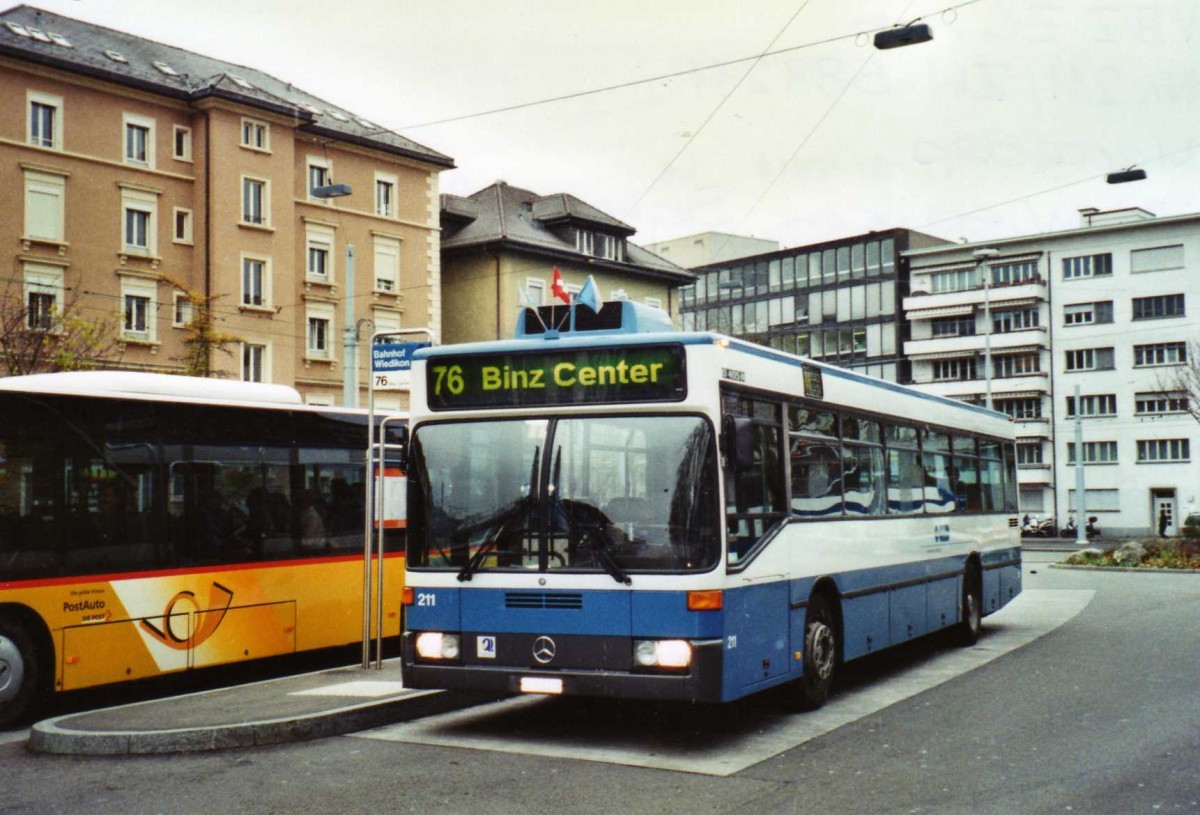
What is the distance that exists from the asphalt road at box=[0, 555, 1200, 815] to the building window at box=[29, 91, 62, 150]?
3668 centimetres

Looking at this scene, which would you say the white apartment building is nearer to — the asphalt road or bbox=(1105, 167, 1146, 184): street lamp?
bbox=(1105, 167, 1146, 184): street lamp

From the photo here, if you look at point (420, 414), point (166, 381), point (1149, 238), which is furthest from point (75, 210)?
point (1149, 238)

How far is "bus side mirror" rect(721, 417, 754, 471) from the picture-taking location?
9008 millimetres

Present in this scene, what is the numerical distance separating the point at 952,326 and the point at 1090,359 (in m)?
9.82

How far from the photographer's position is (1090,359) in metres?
81.7

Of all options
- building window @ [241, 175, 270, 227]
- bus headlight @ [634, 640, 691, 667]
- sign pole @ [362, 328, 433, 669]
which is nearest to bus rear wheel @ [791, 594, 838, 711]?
→ bus headlight @ [634, 640, 691, 667]

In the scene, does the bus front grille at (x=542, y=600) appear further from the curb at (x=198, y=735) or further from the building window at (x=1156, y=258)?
the building window at (x=1156, y=258)

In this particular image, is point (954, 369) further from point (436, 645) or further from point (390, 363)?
point (436, 645)

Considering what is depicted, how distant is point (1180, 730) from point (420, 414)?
5885mm

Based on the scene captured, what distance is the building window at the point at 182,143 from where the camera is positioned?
45.8m

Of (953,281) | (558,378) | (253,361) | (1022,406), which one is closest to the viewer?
(558,378)

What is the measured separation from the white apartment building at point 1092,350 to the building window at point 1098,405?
84mm

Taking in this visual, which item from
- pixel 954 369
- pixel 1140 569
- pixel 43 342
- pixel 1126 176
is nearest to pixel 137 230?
pixel 43 342

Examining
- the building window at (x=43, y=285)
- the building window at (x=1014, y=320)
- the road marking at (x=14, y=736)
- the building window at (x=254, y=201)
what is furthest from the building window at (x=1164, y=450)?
the road marking at (x=14, y=736)
